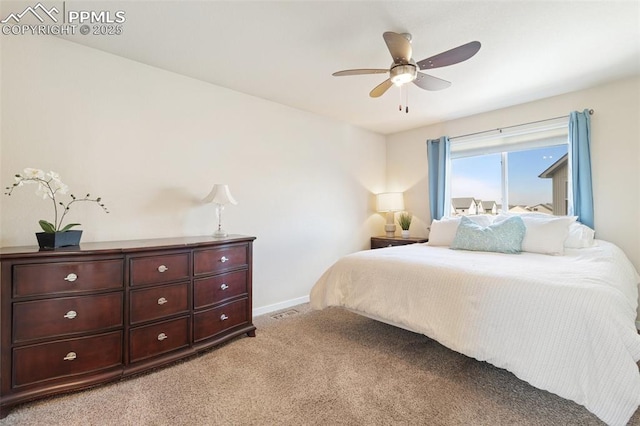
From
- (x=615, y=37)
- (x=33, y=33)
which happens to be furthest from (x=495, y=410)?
(x=33, y=33)

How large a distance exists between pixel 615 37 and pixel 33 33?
4.24 m

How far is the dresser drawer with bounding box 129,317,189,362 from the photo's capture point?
78.9 inches

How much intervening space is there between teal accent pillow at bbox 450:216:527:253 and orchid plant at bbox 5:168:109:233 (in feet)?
10.9

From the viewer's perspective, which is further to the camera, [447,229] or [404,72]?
[447,229]

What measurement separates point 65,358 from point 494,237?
139 inches

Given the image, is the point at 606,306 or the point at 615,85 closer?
the point at 606,306

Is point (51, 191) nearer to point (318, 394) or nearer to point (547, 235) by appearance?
point (318, 394)

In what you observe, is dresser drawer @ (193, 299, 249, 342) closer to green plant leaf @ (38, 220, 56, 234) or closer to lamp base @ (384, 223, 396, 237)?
green plant leaf @ (38, 220, 56, 234)

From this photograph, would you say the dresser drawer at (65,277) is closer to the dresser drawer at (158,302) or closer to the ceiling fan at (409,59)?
the dresser drawer at (158,302)

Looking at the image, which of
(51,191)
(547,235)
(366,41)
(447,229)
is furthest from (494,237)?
(51,191)

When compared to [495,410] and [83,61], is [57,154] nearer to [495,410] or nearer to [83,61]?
[83,61]

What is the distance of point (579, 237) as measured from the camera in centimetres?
277

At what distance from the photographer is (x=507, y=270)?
197 cm

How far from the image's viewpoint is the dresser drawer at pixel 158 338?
2.00 meters
